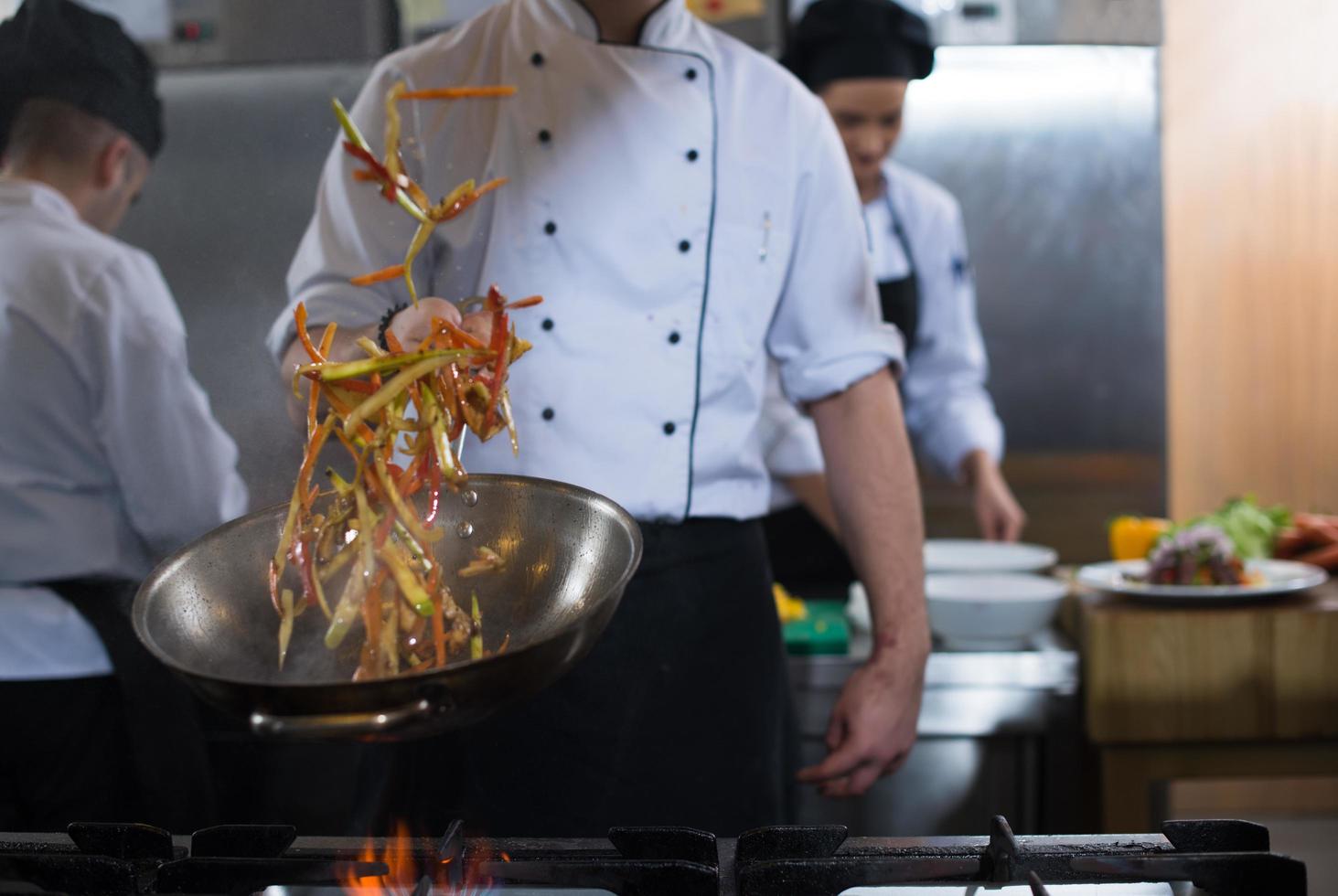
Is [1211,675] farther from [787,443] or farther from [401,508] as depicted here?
[401,508]

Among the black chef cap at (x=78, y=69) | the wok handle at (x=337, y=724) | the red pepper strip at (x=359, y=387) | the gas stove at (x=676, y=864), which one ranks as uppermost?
the black chef cap at (x=78, y=69)

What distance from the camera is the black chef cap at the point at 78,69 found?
118 centimetres

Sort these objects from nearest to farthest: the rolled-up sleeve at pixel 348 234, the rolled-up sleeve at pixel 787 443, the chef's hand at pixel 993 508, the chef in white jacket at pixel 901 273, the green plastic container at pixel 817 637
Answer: the rolled-up sleeve at pixel 348 234
the green plastic container at pixel 817 637
the rolled-up sleeve at pixel 787 443
the chef in white jacket at pixel 901 273
the chef's hand at pixel 993 508

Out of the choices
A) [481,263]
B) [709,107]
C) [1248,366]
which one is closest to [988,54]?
[1248,366]

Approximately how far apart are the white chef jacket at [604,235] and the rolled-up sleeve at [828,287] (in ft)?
0.12

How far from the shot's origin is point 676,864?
2.57 feet

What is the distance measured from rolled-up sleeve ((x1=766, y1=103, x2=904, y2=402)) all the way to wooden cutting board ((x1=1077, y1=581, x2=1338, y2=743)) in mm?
649

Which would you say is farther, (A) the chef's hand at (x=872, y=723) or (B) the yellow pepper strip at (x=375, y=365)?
(A) the chef's hand at (x=872, y=723)

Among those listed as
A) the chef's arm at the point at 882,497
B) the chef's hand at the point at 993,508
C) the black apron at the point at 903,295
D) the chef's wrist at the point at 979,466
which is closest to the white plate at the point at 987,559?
the chef's hand at the point at 993,508

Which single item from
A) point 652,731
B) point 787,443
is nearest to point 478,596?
point 652,731

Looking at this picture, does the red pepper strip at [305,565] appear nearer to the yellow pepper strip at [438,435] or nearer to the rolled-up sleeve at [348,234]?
the yellow pepper strip at [438,435]

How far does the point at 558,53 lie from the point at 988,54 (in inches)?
75.2

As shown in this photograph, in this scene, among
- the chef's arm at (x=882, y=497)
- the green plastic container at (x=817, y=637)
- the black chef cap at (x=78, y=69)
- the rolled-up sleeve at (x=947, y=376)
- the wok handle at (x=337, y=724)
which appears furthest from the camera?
the rolled-up sleeve at (x=947, y=376)

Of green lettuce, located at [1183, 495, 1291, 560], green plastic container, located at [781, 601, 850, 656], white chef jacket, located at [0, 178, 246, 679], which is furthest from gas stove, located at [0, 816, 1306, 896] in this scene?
green lettuce, located at [1183, 495, 1291, 560]
